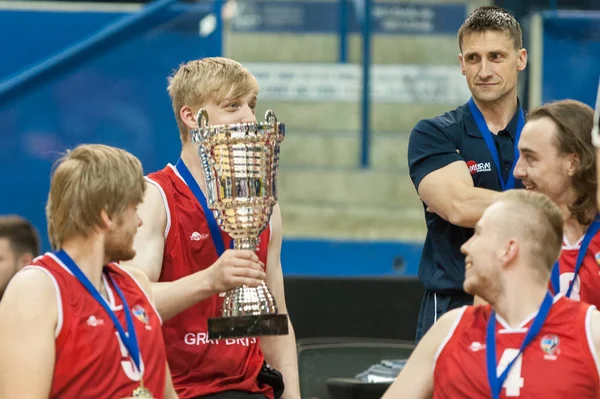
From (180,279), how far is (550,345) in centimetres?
109

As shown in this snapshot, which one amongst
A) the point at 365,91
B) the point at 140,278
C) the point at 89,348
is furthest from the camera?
the point at 365,91

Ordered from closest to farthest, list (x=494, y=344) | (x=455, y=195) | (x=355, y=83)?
(x=494, y=344), (x=455, y=195), (x=355, y=83)

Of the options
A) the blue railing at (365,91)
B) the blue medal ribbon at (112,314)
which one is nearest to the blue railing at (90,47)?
the blue railing at (365,91)

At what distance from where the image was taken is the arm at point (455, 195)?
356cm

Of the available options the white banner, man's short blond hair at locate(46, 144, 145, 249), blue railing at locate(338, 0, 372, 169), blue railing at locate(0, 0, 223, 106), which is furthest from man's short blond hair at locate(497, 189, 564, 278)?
the white banner

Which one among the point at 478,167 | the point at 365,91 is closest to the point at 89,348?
the point at 478,167

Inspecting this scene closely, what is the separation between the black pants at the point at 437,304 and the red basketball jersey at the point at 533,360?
85 centimetres

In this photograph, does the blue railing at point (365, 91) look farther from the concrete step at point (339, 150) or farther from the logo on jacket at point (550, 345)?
the logo on jacket at point (550, 345)

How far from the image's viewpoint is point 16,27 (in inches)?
237

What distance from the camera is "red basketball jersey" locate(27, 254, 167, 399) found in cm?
270

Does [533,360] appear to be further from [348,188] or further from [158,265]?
[348,188]

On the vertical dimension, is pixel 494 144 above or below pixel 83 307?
above

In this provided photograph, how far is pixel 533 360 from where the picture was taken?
2.81 metres

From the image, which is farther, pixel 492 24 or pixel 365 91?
pixel 365 91
